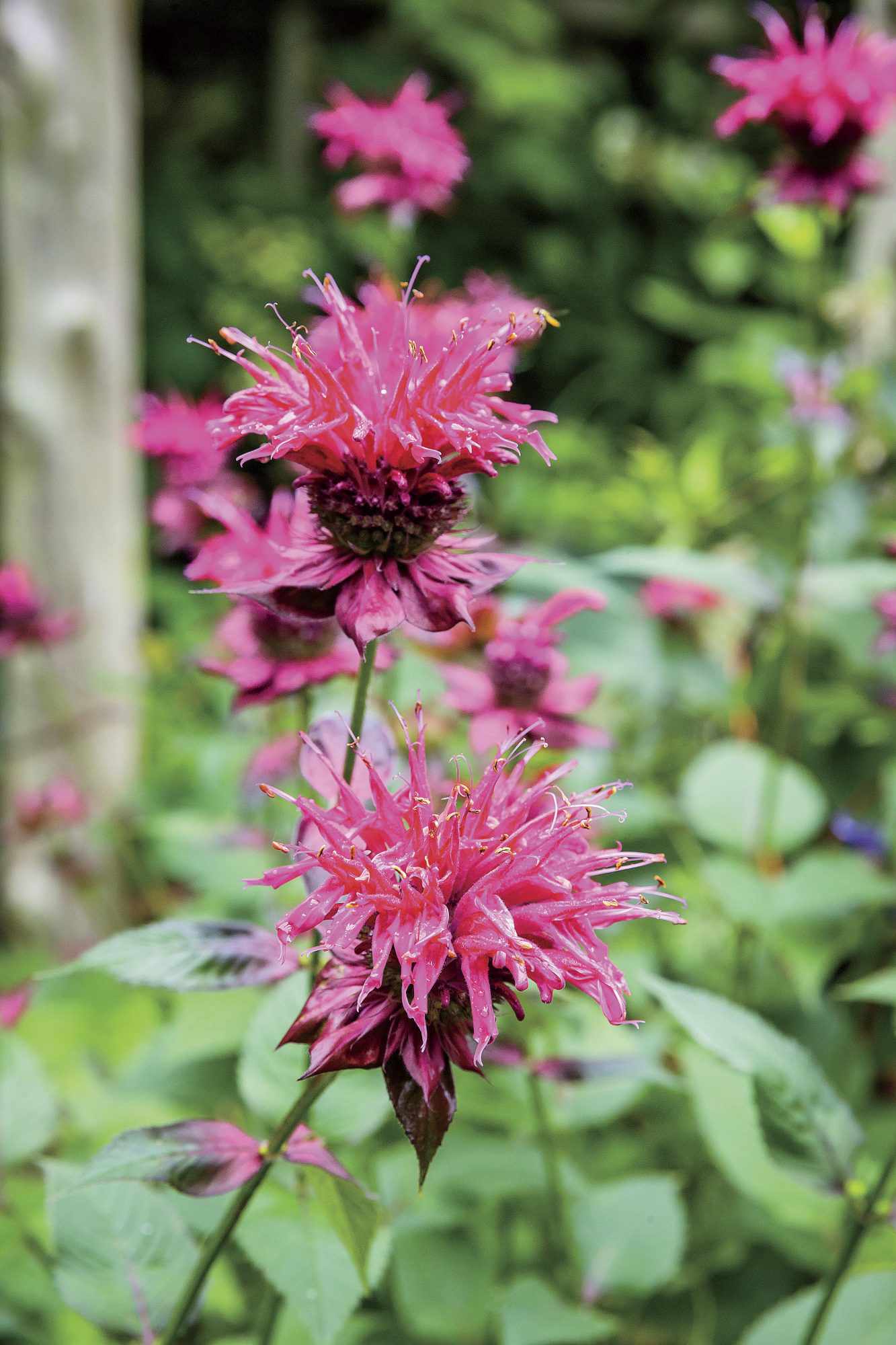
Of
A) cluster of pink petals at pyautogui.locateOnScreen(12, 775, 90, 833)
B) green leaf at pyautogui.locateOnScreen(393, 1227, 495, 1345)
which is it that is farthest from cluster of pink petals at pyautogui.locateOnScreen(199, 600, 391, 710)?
cluster of pink petals at pyautogui.locateOnScreen(12, 775, 90, 833)

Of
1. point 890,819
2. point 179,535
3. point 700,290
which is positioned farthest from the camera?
point 700,290

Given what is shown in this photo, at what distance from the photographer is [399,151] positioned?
117 centimetres

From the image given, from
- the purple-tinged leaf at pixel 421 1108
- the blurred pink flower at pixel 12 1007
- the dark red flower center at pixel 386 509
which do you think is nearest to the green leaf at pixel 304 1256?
the purple-tinged leaf at pixel 421 1108

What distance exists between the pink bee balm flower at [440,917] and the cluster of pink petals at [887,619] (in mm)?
675

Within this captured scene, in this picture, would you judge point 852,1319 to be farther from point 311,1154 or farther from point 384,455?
point 384,455

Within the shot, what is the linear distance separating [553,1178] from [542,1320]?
0.09 metres

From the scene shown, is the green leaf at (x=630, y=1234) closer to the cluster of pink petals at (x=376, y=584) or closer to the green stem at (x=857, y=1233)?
the green stem at (x=857, y=1233)

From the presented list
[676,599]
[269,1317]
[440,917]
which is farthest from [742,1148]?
[676,599]

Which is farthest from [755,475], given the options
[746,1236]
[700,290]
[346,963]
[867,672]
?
[700,290]

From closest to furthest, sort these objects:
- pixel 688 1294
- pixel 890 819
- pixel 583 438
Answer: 1. pixel 688 1294
2. pixel 890 819
3. pixel 583 438

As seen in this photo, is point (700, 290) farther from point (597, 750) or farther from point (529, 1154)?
point (529, 1154)

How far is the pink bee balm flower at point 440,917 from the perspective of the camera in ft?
1.51

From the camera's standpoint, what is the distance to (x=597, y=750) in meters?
1.19

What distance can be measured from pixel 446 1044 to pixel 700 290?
11.5 feet
